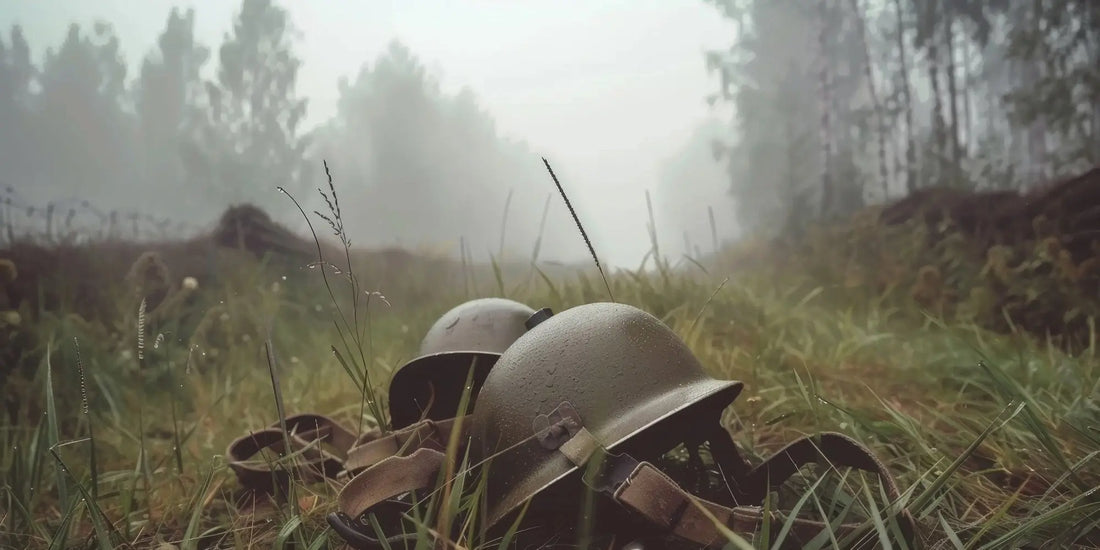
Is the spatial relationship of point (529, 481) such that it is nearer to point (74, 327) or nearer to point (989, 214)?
point (74, 327)

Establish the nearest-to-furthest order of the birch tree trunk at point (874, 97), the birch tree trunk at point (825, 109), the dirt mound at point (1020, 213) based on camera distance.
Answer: the dirt mound at point (1020, 213), the birch tree trunk at point (874, 97), the birch tree trunk at point (825, 109)

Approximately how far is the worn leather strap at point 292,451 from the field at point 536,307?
0.32 ft

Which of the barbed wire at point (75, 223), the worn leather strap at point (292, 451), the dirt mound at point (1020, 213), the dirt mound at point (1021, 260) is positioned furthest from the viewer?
the barbed wire at point (75, 223)

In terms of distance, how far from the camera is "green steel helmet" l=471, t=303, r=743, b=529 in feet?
4.62

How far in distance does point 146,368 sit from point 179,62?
13.6 feet

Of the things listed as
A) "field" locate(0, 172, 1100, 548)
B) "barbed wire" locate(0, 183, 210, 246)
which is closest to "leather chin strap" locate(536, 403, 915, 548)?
"field" locate(0, 172, 1100, 548)

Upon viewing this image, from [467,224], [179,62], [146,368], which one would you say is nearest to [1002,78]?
[467,224]

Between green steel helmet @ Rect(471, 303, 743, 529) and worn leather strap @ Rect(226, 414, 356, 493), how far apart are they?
81 cm

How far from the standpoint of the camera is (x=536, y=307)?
3.59m

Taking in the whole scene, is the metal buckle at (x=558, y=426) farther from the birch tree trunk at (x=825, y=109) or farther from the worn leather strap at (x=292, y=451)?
the birch tree trunk at (x=825, y=109)

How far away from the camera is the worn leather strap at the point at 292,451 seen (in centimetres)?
216

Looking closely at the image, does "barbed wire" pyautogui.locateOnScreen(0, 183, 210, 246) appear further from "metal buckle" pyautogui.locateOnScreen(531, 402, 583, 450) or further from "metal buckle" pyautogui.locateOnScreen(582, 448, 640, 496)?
"metal buckle" pyautogui.locateOnScreen(582, 448, 640, 496)

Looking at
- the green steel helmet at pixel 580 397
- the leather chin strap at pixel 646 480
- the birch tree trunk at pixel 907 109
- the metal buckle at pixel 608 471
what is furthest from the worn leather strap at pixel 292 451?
the birch tree trunk at pixel 907 109

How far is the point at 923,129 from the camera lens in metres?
6.83
